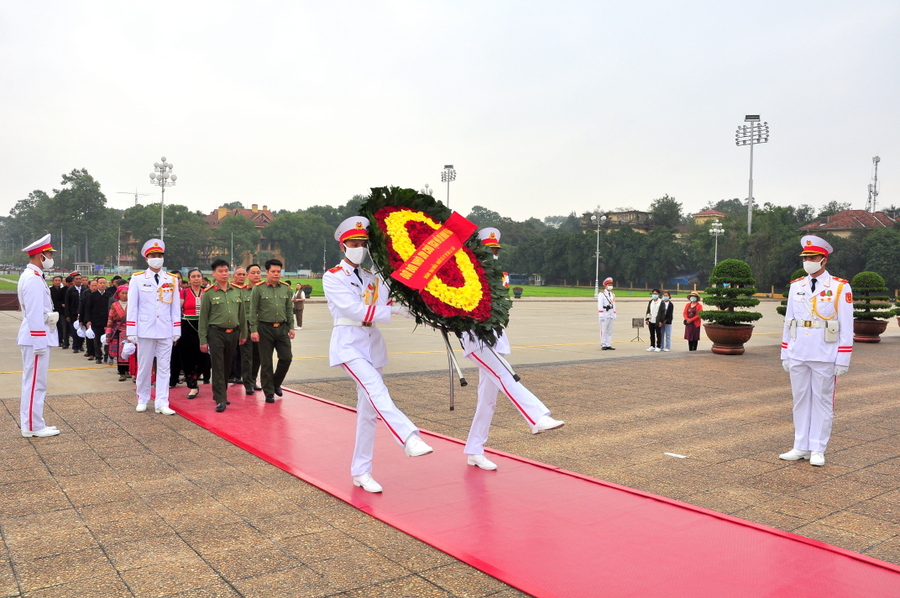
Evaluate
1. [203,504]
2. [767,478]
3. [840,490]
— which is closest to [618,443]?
[767,478]

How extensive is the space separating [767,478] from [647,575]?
2483 mm

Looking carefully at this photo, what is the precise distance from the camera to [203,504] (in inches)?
189

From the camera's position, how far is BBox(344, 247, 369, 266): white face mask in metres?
5.04

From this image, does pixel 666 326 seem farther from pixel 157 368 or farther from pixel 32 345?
pixel 32 345

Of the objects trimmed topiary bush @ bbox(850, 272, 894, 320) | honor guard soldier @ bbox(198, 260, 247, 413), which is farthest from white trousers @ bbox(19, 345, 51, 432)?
trimmed topiary bush @ bbox(850, 272, 894, 320)

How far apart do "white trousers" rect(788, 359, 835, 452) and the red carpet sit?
6.82 feet

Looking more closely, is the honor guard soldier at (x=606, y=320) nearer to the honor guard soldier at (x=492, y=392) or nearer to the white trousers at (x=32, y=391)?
the honor guard soldier at (x=492, y=392)

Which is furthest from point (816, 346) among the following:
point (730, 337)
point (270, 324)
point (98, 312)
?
point (98, 312)

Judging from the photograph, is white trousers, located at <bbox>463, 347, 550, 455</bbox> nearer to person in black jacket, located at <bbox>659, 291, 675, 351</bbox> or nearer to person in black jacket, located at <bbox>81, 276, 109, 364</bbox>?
person in black jacket, located at <bbox>81, 276, 109, 364</bbox>

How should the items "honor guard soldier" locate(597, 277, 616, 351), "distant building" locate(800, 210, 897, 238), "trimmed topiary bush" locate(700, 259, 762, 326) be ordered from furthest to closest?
"distant building" locate(800, 210, 897, 238)
"honor guard soldier" locate(597, 277, 616, 351)
"trimmed topiary bush" locate(700, 259, 762, 326)

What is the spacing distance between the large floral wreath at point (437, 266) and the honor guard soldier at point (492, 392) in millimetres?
164

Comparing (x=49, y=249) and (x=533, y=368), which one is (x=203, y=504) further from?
(x=533, y=368)

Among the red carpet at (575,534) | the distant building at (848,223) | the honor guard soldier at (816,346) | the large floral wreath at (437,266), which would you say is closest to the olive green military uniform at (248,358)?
the red carpet at (575,534)

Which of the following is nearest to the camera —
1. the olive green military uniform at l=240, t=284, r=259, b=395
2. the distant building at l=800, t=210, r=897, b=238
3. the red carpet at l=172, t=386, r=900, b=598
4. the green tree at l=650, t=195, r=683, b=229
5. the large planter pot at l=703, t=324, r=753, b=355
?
the red carpet at l=172, t=386, r=900, b=598
